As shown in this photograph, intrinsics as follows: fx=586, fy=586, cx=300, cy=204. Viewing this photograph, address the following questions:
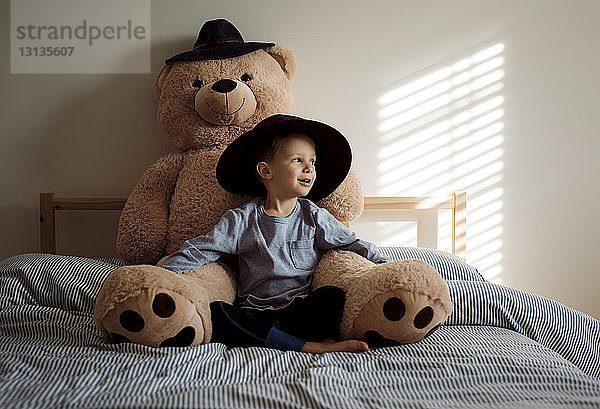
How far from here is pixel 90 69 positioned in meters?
2.19

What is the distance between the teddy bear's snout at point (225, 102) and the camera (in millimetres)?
1856

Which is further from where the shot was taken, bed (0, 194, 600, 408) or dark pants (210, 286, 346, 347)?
dark pants (210, 286, 346, 347)

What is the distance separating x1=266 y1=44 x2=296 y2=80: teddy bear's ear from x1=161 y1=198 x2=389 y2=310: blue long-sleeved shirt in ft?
2.27

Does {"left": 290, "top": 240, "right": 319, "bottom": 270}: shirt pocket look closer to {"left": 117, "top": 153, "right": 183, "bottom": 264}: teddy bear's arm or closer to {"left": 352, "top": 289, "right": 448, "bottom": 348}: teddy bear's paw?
{"left": 352, "top": 289, "right": 448, "bottom": 348}: teddy bear's paw

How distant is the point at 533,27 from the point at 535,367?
5.02 ft

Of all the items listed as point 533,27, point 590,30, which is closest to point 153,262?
point 533,27

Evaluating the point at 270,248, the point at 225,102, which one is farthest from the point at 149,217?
the point at 270,248

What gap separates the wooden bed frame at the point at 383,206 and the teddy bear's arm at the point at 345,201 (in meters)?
0.31

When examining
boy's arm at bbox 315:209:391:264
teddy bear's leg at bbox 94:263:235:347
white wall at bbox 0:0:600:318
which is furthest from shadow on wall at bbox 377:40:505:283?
teddy bear's leg at bbox 94:263:235:347

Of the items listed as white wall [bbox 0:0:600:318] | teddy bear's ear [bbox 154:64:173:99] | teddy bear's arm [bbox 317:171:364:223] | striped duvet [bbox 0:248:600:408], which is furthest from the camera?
white wall [bbox 0:0:600:318]

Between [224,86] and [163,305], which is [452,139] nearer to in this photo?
[224,86]

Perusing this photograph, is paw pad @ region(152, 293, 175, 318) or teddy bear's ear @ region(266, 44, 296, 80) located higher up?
teddy bear's ear @ region(266, 44, 296, 80)

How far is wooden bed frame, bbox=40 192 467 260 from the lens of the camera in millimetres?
2111

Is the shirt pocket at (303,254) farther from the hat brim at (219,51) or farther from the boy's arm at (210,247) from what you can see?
the hat brim at (219,51)
